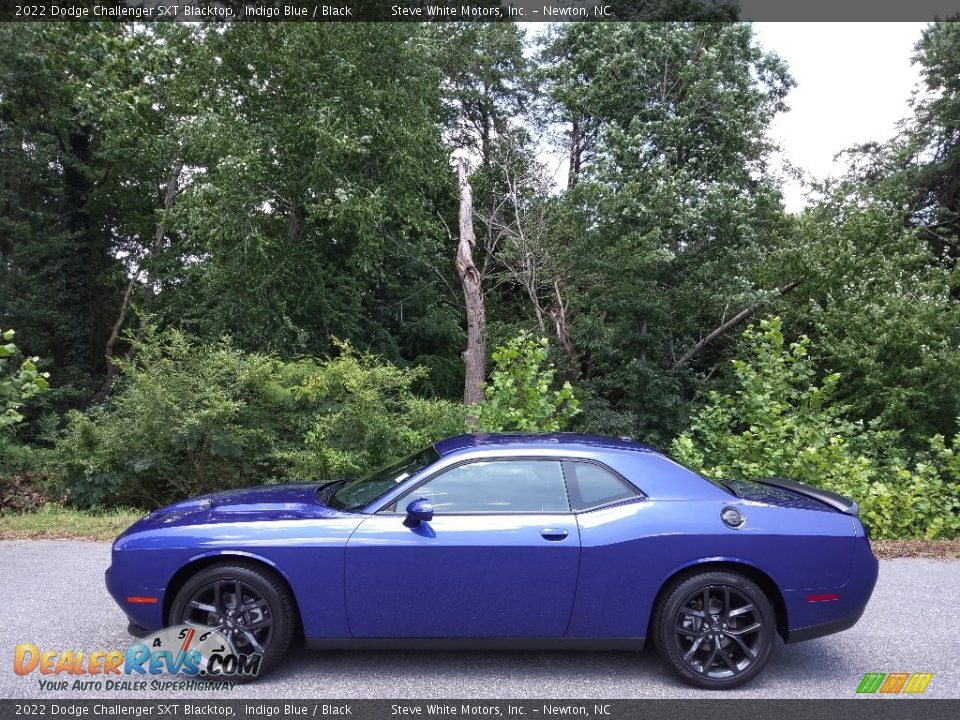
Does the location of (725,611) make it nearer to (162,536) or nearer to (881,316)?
(162,536)

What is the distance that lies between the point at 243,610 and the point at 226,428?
5884 millimetres

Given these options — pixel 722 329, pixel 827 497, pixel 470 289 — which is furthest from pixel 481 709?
pixel 470 289

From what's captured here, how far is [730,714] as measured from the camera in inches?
142

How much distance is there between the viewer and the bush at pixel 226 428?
8.99 meters

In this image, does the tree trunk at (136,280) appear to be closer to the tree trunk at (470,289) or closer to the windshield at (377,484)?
the tree trunk at (470,289)

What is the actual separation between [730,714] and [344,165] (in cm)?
1295

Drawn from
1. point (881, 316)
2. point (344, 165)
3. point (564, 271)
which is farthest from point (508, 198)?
point (881, 316)

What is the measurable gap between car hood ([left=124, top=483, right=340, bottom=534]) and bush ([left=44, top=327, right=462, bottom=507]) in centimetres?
390

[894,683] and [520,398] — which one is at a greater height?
[520,398]

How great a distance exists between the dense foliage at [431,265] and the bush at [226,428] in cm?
5

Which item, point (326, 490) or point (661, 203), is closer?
point (326, 490)

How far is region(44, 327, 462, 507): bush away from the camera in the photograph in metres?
8.99

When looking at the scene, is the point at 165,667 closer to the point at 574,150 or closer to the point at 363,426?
the point at 363,426

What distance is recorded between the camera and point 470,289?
1936 centimetres
